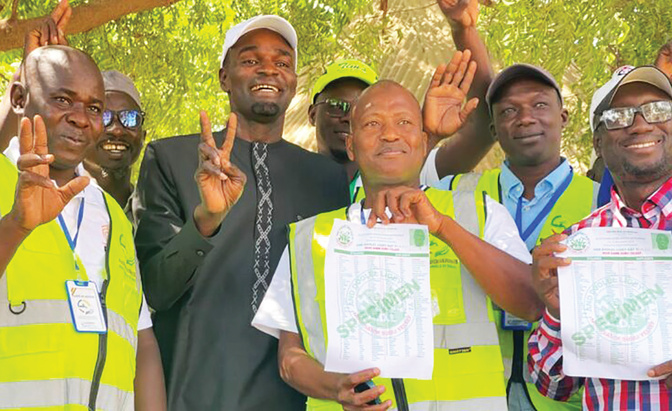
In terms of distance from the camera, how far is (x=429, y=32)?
37.8 ft

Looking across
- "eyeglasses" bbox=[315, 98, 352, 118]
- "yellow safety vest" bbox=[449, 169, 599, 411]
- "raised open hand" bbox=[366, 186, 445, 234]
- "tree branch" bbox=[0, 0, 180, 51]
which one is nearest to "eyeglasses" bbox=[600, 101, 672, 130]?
"yellow safety vest" bbox=[449, 169, 599, 411]

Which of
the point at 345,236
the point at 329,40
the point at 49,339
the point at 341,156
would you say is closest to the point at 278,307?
the point at 345,236

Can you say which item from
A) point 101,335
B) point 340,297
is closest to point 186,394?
point 101,335

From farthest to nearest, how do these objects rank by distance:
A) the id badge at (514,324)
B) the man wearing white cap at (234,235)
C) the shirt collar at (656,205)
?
1. the man wearing white cap at (234,235)
2. the id badge at (514,324)
3. the shirt collar at (656,205)

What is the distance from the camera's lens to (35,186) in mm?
3436

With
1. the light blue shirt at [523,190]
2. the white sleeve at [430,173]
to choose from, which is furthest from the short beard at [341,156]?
the light blue shirt at [523,190]

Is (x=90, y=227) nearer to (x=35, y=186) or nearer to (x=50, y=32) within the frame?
(x=35, y=186)

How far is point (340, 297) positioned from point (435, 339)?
411 mm

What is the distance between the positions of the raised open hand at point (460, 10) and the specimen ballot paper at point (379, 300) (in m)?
1.40

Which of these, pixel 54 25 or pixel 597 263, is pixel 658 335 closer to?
pixel 597 263

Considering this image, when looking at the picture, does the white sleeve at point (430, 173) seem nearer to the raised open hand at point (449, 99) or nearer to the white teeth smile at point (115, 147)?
the raised open hand at point (449, 99)

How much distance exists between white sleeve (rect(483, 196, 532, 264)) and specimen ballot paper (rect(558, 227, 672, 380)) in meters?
0.29

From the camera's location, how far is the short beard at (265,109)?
16.0 ft

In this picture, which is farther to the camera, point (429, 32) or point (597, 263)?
point (429, 32)
